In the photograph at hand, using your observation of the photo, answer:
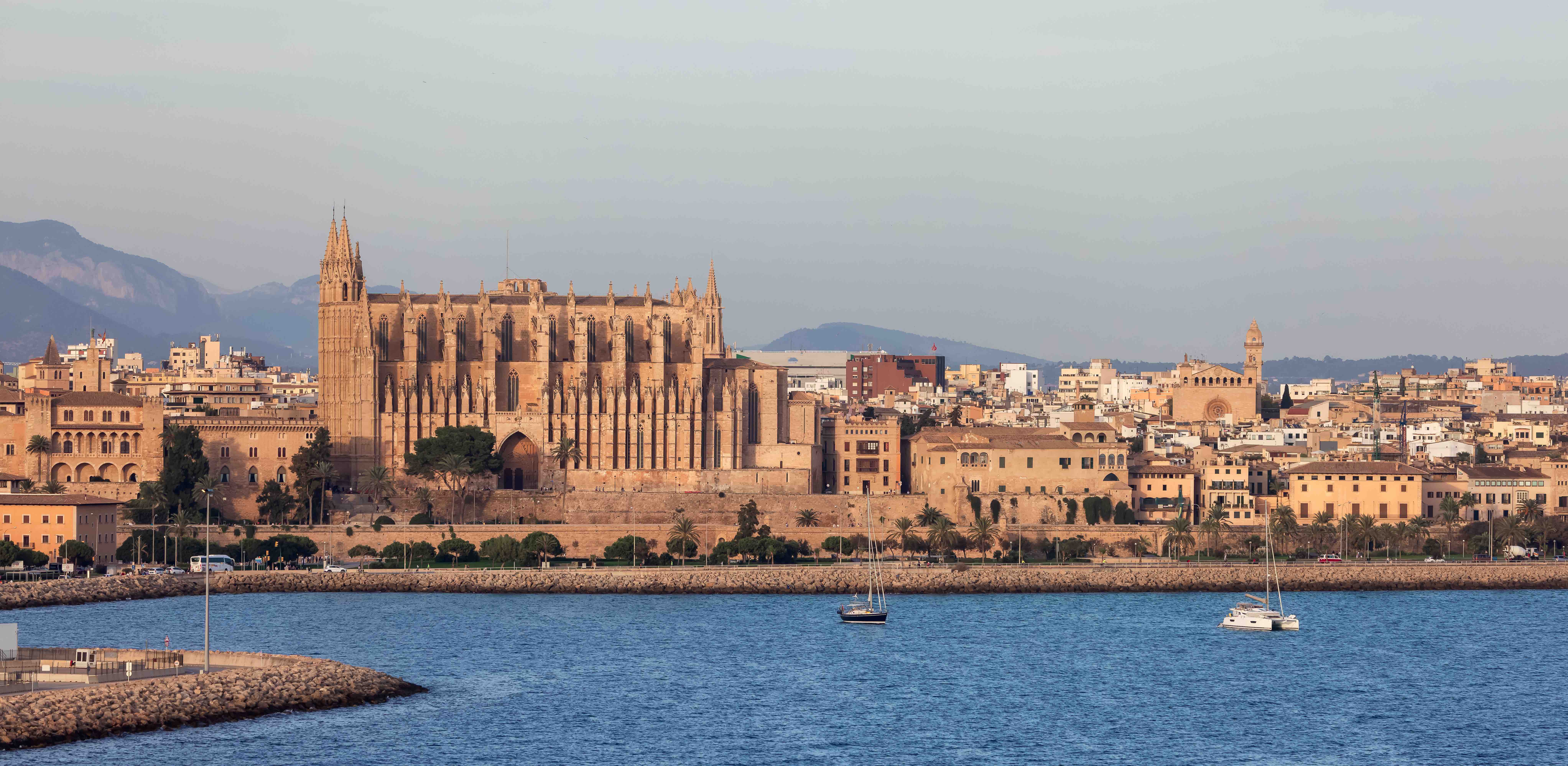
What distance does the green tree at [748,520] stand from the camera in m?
85.1

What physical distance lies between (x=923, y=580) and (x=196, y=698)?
125ft

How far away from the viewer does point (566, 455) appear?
302 ft

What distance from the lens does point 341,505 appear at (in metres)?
88.5

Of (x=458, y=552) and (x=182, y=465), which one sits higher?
(x=182, y=465)

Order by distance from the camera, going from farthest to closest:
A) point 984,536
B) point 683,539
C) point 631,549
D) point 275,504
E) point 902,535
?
point 275,504, point 902,535, point 984,536, point 683,539, point 631,549

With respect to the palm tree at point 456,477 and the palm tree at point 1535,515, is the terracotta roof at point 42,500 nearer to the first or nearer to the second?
the palm tree at point 456,477

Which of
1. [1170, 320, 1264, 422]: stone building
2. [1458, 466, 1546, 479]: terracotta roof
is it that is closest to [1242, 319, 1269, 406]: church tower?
[1170, 320, 1264, 422]: stone building

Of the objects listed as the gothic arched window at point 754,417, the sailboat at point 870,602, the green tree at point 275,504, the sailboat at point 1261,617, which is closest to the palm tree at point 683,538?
the sailboat at point 870,602

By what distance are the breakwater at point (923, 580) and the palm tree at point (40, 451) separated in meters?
16.2

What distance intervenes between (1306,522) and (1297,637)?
2125cm

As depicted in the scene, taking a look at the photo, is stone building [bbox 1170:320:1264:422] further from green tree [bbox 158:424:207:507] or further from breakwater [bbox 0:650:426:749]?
breakwater [bbox 0:650:426:749]

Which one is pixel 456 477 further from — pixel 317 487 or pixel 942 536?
pixel 942 536

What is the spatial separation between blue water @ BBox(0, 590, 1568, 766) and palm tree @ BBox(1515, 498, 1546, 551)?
6667mm

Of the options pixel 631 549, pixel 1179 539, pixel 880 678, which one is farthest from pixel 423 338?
pixel 880 678
